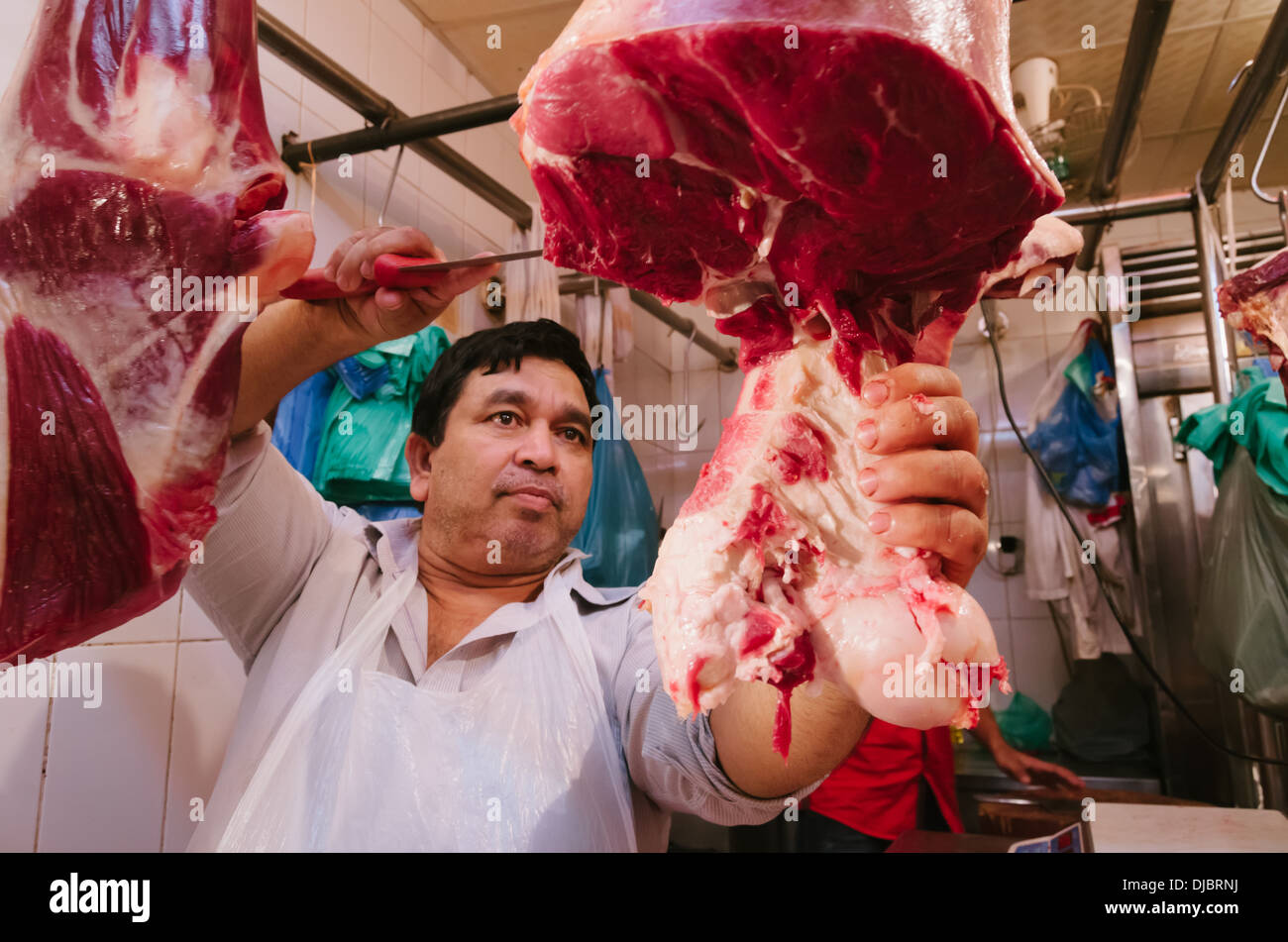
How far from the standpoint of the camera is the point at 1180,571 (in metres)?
2.36

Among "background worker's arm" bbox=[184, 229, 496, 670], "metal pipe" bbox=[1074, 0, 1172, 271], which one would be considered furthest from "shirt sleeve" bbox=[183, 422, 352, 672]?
"metal pipe" bbox=[1074, 0, 1172, 271]

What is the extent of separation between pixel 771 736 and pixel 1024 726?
87.2 inches

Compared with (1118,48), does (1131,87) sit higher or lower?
lower

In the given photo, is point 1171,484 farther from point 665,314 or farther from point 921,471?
point 921,471

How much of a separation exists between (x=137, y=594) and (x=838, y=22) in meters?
0.72

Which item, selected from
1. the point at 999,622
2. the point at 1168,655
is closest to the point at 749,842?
the point at 999,622

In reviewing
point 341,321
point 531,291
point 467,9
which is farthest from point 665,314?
point 341,321

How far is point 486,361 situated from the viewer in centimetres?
132

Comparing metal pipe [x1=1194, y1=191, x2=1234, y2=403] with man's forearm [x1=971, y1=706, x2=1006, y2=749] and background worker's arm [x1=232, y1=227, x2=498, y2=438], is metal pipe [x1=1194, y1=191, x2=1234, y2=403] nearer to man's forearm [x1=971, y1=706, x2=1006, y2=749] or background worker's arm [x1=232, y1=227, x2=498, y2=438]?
man's forearm [x1=971, y1=706, x2=1006, y2=749]

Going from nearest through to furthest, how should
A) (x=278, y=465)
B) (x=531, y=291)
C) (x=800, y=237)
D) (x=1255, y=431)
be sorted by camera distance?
1. (x=800, y=237)
2. (x=278, y=465)
3. (x=1255, y=431)
4. (x=531, y=291)

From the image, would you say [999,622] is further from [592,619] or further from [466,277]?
[466,277]

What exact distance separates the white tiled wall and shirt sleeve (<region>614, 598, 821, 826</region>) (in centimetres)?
79

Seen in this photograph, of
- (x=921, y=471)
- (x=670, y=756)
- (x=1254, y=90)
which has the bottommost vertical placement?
(x=670, y=756)

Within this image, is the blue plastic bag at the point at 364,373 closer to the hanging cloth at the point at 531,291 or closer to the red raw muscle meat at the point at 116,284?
the hanging cloth at the point at 531,291
